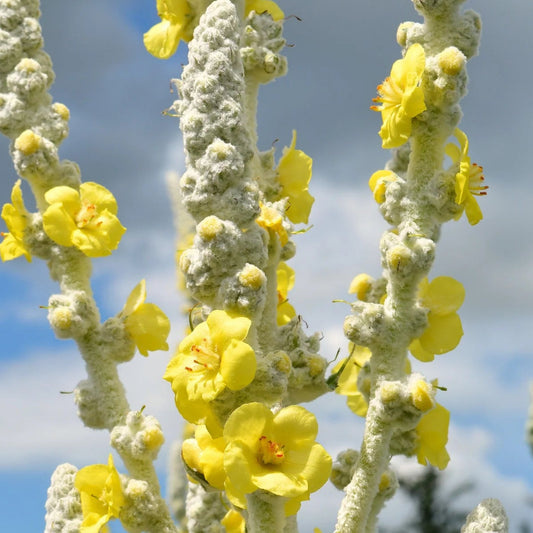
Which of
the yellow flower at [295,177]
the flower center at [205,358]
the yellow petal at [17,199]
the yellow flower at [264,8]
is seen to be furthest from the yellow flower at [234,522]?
the yellow flower at [264,8]

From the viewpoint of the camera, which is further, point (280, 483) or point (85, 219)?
point (85, 219)

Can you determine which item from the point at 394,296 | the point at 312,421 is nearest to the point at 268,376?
the point at 312,421

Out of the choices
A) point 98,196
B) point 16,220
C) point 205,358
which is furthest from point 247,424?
point 16,220

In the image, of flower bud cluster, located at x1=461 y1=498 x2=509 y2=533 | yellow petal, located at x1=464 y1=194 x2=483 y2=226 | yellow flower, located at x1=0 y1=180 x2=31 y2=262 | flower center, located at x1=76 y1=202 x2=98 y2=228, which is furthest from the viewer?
yellow flower, located at x1=0 y1=180 x2=31 y2=262

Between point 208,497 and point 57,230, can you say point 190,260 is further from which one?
point 208,497

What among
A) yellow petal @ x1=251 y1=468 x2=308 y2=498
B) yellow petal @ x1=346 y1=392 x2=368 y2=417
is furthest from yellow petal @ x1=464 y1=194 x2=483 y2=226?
yellow petal @ x1=251 y1=468 x2=308 y2=498

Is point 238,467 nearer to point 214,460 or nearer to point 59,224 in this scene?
point 214,460

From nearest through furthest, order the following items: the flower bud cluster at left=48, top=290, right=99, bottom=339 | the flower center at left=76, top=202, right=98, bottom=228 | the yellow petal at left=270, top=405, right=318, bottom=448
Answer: the yellow petal at left=270, top=405, right=318, bottom=448, the flower bud cluster at left=48, top=290, right=99, bottom=339, the flower center at left=76, top=202, right=98, bottom=228

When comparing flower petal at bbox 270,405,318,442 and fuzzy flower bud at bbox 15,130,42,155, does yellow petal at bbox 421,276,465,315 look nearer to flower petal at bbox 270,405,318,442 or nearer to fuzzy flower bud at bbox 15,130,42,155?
flower petal at bbox 270,405,318,442
